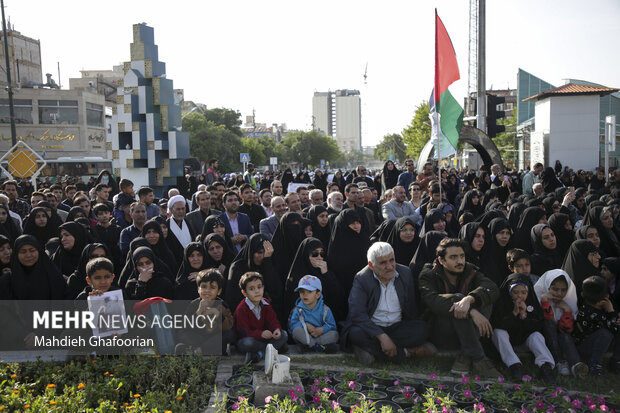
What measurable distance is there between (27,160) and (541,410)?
11460mm

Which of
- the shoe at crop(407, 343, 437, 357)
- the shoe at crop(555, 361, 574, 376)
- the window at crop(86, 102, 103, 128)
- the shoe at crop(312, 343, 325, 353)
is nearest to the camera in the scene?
the shoe at crop(555, 361, 574, 376)

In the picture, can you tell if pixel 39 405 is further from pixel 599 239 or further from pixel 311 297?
pixel 599 239

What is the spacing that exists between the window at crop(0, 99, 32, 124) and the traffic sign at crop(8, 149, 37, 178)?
120ft

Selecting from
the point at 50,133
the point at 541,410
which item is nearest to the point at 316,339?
the point at 541,410

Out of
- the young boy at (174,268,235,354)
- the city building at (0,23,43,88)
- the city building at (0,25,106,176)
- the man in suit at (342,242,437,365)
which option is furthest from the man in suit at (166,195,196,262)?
the city building at (0,23,43,88)

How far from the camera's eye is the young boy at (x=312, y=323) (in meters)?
5.00

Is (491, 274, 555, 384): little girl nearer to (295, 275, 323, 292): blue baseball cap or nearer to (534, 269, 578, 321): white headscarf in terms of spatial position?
(534, 269, 578, 321): white headscarf

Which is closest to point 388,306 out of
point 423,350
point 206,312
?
point 423,350

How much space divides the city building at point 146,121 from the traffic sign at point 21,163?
1.69 metres

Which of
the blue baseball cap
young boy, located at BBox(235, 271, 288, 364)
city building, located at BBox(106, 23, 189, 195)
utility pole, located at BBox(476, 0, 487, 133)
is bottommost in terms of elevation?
young boy, located at BBox(235, 271, 288, 364)

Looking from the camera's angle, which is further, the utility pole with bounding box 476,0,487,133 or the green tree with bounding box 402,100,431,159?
the green tree with bounding box 402,100,431,159

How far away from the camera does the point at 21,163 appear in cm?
1186

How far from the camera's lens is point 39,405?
141 inches

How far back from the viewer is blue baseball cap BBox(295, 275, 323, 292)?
16.2 feet
